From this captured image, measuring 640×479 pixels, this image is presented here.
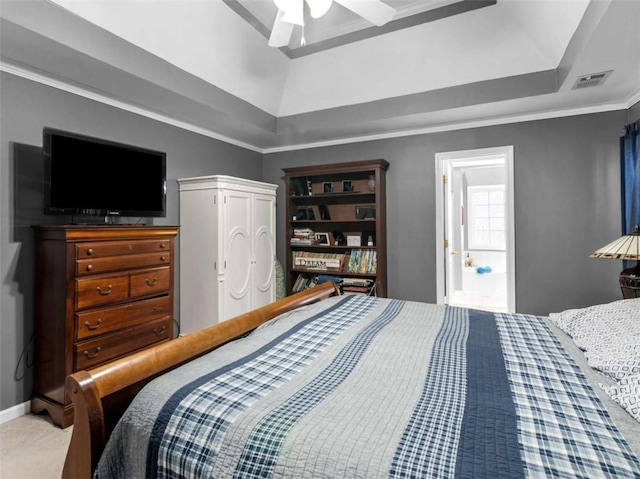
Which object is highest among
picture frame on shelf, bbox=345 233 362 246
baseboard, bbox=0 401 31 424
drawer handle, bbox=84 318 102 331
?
picture frame on shelf, bbox=345 233 362 246

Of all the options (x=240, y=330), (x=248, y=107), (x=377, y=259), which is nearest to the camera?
(x=240, y=330)

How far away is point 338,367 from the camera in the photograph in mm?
1272

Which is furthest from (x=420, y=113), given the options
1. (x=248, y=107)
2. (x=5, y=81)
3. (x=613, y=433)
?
(x=5, y=81)

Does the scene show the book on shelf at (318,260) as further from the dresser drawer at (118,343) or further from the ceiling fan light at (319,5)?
the ceiling fan light at (319,5)

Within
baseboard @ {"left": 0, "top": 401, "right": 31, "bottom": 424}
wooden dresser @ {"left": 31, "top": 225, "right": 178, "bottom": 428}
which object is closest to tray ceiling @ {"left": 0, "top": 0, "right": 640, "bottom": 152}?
wooden dresser @ {"left": 31, "top": 225, "right": 178, "bottom": 428}

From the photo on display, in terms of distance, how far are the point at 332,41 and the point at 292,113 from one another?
939mm

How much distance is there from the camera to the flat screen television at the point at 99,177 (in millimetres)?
2311

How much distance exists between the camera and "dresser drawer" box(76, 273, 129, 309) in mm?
2246

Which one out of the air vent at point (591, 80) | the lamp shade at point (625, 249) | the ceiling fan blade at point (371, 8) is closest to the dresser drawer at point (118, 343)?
the ceiling fan blade at point (371, 8)

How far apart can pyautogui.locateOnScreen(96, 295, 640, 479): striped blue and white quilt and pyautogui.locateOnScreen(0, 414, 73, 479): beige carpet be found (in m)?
1.35

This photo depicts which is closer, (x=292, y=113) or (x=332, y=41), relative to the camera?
(x=332, y=41)

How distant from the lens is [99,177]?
259 centimetres

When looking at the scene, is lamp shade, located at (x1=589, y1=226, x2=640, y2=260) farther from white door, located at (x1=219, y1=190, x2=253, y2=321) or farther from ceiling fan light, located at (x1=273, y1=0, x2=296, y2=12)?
white door, located at (x1=219, y1=190, x2=253, y2=321)

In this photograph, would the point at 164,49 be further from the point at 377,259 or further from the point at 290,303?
the point at 377,259
